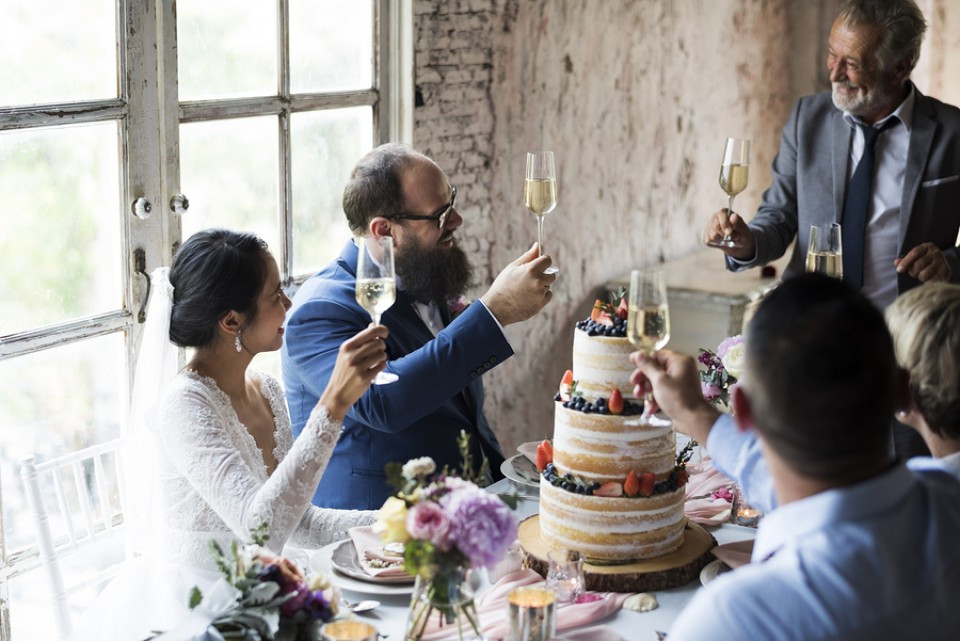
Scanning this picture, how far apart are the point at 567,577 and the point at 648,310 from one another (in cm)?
54

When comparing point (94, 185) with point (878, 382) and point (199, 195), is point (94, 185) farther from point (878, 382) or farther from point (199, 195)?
point (878, 382)

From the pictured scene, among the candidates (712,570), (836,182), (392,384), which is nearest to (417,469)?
(712,570)

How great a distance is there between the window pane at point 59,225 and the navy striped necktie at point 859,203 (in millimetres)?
2338

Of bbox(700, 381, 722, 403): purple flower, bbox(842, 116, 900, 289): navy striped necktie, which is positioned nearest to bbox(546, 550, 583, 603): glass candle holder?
bbox(700, 381, 722, 403): purple flower

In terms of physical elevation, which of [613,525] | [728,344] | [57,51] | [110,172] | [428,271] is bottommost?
[613,525]

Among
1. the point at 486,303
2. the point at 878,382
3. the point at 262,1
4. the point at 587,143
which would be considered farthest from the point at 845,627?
the point at 587,143

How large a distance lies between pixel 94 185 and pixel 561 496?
172cm

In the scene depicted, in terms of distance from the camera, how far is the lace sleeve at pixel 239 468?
7.89 feet

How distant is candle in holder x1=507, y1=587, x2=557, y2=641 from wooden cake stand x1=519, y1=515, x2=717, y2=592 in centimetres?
34

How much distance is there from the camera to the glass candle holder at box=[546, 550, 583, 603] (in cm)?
218

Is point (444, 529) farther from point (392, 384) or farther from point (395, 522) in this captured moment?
point (392, 384)

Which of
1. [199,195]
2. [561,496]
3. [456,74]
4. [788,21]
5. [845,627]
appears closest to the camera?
[845,627]

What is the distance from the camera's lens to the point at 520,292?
2924 mm

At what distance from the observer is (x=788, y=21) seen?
23.2 ft
